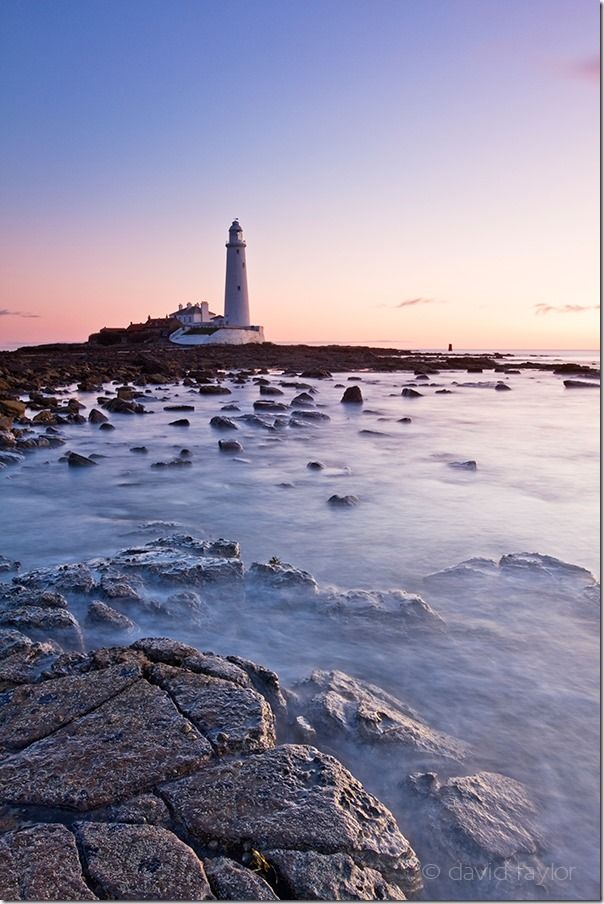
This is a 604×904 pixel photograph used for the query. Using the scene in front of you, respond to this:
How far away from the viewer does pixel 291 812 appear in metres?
1.76

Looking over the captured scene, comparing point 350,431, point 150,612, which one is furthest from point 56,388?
point 150,612

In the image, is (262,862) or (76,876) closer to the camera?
(76,876)

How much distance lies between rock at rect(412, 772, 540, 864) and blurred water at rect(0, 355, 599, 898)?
8 centimetres

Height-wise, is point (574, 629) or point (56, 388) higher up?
point (56, 388)

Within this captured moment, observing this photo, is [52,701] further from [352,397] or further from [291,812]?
[352,397]

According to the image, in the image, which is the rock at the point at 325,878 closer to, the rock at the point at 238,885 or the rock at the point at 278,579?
the rock at the point at 238,885

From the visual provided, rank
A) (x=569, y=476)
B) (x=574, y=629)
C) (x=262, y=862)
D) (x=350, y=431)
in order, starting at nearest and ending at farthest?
(x=262, y=862) → (x=574, y=629) → (x=569, y=476) → (x=350, y=431)

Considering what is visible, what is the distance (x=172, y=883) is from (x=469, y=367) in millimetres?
36522

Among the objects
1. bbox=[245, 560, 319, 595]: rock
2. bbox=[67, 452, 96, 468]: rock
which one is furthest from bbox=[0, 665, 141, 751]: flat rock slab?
bbox=[67, 452, 96, 468]: rock

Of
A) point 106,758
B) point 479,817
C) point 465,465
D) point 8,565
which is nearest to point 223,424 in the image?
point 465,465

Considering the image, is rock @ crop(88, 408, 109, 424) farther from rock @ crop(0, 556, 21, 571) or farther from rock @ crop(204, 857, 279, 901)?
rock @ crop(204, 857, 279, 901)

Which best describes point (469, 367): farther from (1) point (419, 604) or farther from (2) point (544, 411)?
(1) point (419, 604)

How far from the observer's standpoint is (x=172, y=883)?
1.51 metres

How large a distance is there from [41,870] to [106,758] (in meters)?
0.41
